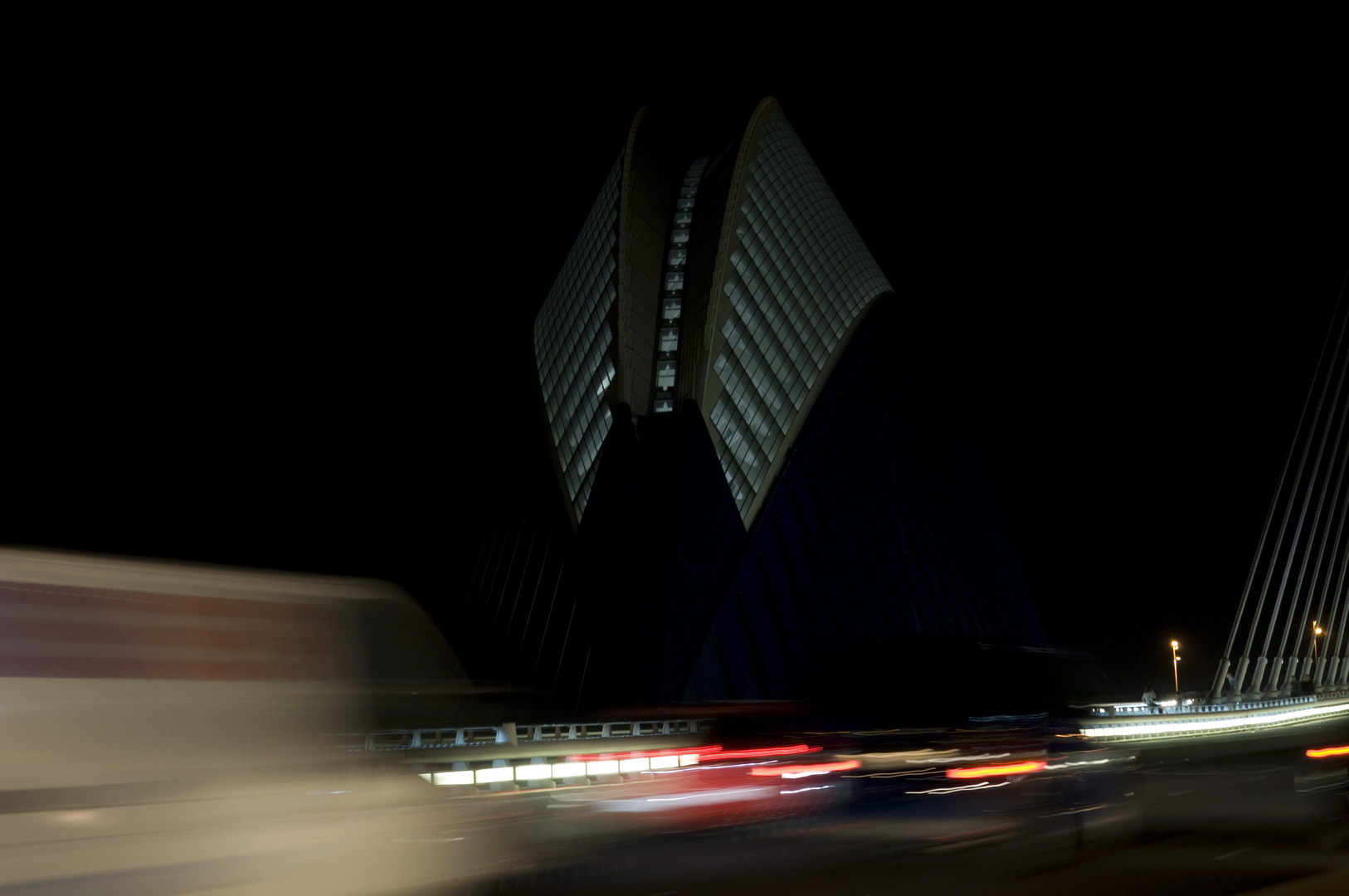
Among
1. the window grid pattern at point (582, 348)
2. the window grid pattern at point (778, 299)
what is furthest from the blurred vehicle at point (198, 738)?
the window grid pattern at point (582, 348)

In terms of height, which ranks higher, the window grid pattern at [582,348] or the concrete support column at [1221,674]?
the window grid pattern at [582,348]

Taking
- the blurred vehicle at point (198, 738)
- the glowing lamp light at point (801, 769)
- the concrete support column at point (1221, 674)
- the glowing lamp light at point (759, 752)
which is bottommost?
the concrete support column at point (1221, 674)

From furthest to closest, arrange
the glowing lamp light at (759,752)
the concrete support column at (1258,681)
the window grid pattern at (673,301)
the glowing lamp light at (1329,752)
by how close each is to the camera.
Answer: the concrete support column at (1258,681) < the window grid pattern at (673,301) < the glowing lamp light at (1329,752) < the glowing lamp light at (759,752)

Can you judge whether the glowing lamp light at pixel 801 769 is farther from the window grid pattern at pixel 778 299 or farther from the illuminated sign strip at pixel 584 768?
the window grid pattern at pixel 778 299

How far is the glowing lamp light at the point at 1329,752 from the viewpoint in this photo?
42.8 feet

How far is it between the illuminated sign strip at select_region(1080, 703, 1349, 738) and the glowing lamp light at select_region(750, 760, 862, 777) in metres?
17.7

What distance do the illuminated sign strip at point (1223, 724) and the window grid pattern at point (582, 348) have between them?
19.7 m

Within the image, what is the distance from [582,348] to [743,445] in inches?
373

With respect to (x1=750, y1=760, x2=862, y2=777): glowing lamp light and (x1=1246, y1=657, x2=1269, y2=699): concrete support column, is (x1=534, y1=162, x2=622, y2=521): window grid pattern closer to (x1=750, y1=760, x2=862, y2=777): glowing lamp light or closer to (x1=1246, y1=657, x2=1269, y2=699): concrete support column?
(x1=1246, y1=657, x2=1269, y2=699): concrete support column

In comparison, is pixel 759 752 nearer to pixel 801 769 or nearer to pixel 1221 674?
pixel 801 769

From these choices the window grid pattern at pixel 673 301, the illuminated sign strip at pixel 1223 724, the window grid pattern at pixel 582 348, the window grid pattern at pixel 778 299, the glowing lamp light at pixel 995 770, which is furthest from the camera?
the window grid pattern at pixel 582 348

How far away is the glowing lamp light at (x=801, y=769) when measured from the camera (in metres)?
10.4

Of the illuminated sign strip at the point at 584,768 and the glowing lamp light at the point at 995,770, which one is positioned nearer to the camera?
the illuminated sign strip at the point at 584,768

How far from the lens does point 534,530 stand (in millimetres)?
A: 43594
